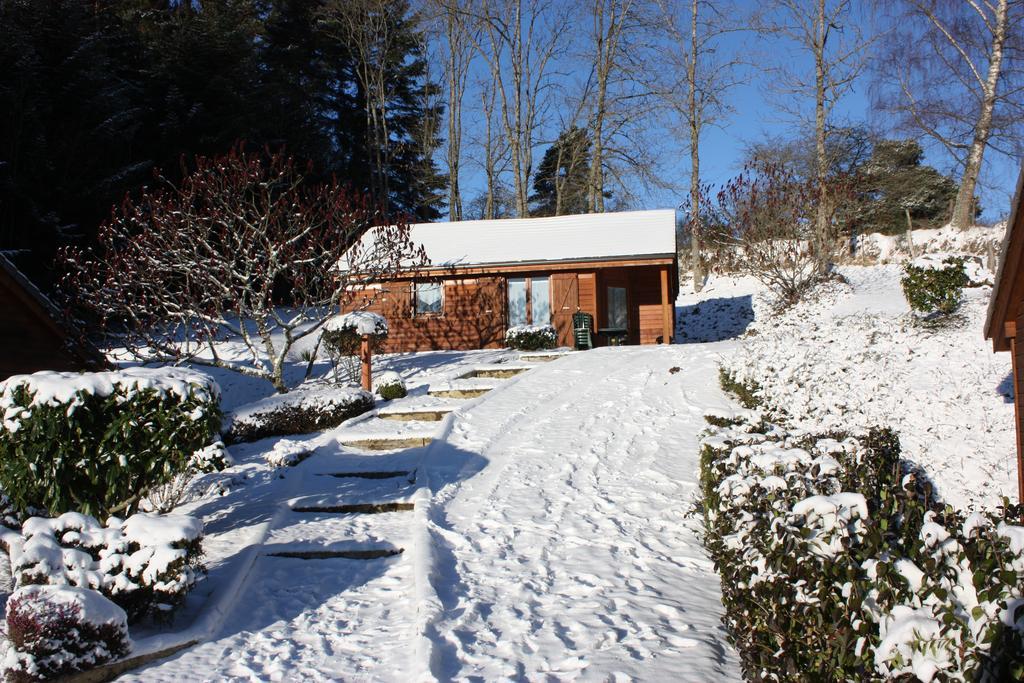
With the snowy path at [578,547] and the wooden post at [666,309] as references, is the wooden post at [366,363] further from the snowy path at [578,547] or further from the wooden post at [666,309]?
the wooden post at [666,309]

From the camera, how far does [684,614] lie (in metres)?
4.58

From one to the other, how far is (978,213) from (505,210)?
1828 centimetres

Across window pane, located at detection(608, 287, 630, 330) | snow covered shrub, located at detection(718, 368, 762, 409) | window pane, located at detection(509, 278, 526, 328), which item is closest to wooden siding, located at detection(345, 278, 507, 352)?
window pane, located at detection(509, 278, 526, 328)

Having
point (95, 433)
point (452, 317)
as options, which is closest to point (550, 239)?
point (452, 317)

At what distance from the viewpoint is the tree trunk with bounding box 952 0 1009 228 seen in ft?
66.2

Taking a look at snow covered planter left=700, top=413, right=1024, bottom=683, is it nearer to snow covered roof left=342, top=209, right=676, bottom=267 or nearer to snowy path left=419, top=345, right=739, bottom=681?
snowy path left=419, top=345, right=739, bottom=681

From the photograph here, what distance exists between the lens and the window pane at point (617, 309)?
20.3 meters

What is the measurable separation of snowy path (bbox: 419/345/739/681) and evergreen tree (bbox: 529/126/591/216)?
2019 cm

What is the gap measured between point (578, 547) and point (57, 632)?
11.4ft

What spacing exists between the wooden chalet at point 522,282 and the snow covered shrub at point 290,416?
8.45 meters

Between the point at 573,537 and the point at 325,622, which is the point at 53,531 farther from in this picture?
the point at 573,537

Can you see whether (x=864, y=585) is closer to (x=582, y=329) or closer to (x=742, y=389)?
(x=742, y=389)

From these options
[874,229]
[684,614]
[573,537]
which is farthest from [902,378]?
[874,229]

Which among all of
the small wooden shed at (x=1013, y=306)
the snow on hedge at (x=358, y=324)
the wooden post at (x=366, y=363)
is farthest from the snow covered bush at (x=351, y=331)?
the small wooden shed at (x=1013, y=306)
